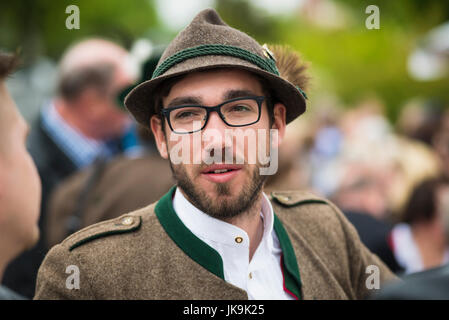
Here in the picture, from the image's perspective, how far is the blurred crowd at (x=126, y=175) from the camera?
2.24m

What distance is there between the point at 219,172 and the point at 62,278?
24.0 inches

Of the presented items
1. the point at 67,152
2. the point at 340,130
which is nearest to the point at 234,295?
the point at 67,152

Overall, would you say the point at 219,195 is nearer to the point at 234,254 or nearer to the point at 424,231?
the point at 234,254

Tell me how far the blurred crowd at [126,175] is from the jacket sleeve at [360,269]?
0.18 metres

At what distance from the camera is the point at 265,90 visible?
1.86m

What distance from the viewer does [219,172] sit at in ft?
5.62

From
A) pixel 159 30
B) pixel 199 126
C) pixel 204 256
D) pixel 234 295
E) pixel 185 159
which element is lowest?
pixel 234 295

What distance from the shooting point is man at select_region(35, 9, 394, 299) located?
1.72m

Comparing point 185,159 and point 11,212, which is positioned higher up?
point 185,159

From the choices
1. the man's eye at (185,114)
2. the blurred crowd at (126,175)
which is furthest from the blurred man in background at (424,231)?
the man's eye at (185,114)

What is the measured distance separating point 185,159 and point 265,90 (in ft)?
1.24
